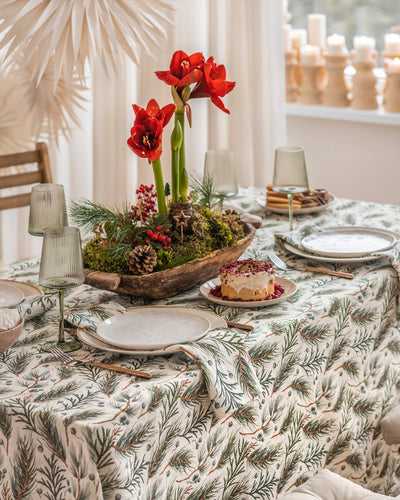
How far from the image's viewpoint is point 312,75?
3.47 meters

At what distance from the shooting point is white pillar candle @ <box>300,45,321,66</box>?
3.44m

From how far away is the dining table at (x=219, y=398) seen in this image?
1.01m

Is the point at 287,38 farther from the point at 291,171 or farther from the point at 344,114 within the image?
the point at 291,171

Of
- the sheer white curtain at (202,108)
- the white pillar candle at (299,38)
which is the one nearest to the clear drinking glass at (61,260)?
the sheer white curtain at (202,108)

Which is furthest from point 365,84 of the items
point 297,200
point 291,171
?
point 291,171

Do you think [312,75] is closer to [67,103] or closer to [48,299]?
[67,103]

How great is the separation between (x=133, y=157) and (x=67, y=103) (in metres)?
0.38

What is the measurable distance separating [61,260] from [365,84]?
244cm

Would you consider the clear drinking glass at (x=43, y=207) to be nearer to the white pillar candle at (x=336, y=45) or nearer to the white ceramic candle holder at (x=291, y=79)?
the white pillar candle at (x=336, y=45)

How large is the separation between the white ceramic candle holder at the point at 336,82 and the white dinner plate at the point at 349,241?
5.61ft

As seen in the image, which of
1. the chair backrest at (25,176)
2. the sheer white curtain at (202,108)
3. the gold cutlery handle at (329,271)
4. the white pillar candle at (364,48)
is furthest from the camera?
the white pillar candle at (364,48)

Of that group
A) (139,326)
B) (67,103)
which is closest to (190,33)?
(67,103)

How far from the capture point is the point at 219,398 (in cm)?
112

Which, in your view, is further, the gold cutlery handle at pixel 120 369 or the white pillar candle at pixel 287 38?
the white pillar candle at pixel 287 38
